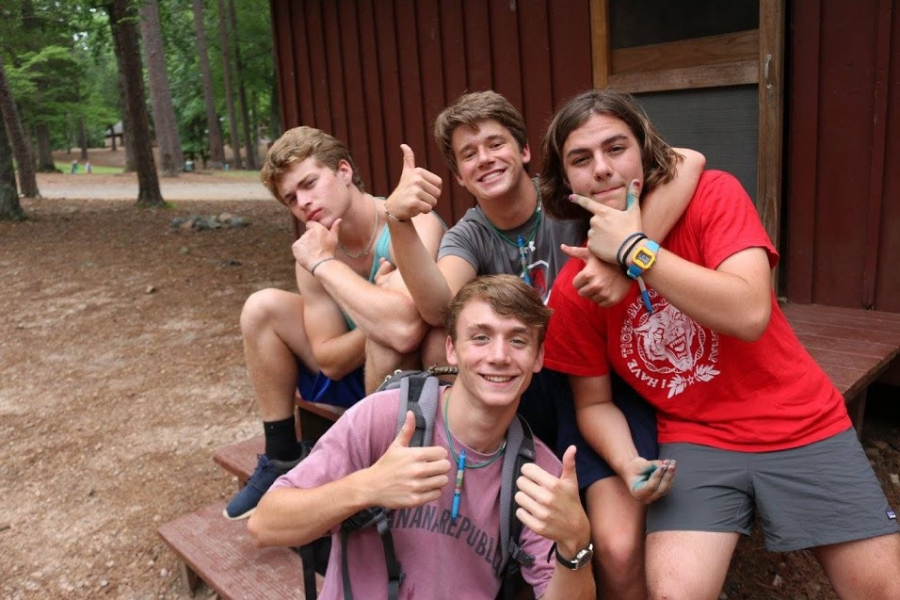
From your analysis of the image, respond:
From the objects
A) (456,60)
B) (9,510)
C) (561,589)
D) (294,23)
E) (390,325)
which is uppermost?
(294,23)

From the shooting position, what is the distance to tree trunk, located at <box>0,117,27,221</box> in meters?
11.1

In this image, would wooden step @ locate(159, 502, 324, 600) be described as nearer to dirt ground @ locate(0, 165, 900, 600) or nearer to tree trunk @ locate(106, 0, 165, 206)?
dirt ground @ locate(0, 165, 900, 600)

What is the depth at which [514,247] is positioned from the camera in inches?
93.5

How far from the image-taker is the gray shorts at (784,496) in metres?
1.74

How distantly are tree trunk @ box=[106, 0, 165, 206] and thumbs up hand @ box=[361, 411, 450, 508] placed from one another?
35.9 ft

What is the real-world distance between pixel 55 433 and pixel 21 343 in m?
2.06

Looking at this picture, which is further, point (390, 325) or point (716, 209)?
point (390, 325)

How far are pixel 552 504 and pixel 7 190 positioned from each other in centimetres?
1229

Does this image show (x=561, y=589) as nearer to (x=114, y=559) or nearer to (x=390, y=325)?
(x=390, y=325)

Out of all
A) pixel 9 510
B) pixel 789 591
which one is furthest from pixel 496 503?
pixel 9 510

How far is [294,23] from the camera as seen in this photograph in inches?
263

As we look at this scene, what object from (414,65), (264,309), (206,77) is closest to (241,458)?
(264,309)

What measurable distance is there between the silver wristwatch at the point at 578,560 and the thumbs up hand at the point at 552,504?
0.17 ft

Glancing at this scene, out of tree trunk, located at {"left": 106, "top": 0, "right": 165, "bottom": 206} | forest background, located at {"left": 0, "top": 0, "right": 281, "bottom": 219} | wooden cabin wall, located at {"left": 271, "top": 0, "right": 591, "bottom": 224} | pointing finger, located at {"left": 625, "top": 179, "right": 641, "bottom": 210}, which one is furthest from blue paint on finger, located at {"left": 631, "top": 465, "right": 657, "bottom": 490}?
tree trunk, located at {"left": 106, "top": 0, "right": 165, "bottom": 206}
